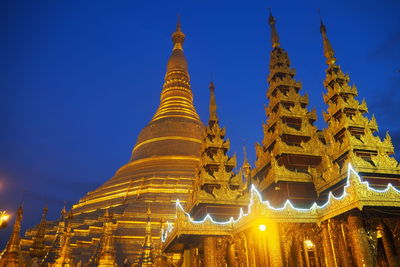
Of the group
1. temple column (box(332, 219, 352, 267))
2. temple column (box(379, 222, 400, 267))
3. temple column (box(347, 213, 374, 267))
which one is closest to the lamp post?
temple column (box(332, 219, 352, 267))

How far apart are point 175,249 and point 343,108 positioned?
10098 mm

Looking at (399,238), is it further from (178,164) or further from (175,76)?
(175,76)

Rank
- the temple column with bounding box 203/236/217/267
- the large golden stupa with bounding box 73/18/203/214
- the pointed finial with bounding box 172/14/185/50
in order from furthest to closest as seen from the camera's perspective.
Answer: the pointed finial with bounding box 172/14/185/50 < the large golden stupa with bounding box 73/18/203/214 < the temple column with bounding box 203/236/217/267

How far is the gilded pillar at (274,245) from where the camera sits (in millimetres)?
9930

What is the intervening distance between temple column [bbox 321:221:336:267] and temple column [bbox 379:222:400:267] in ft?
6.24

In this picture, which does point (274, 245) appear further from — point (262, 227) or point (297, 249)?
point (297, 249)

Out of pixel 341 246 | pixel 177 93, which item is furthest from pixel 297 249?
pixel 177 93

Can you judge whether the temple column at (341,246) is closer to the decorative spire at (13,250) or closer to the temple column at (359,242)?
the temple column at (359,242)

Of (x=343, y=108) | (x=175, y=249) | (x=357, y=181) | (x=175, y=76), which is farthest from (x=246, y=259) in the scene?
(x=175, y=76)

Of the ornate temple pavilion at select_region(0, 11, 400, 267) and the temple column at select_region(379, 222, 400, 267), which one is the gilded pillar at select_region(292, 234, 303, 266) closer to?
the ornate temple pavilion at select_region(0, 11, 400, 267)

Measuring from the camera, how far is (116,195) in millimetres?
33000

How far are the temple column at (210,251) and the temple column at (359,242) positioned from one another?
4942 millimetres

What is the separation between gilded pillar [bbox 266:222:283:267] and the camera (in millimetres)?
9930

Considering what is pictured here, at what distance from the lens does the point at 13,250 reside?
618 inches
